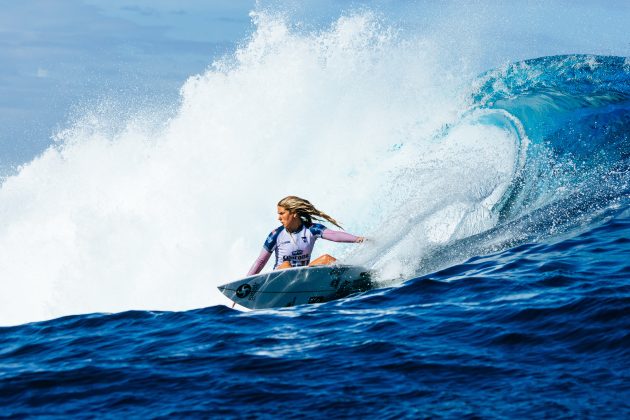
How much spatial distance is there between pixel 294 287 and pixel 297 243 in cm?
75

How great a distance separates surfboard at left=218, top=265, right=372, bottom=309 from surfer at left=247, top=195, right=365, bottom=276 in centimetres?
35

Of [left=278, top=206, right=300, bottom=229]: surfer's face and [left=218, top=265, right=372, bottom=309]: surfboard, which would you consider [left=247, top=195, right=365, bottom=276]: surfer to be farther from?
[left=218, top=265, right=372, bottom=309]: surfboard

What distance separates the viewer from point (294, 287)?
34.6 feet

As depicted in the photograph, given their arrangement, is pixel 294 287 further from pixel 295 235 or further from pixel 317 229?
pixel 317 229

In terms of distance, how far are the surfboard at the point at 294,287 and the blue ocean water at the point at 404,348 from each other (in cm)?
50

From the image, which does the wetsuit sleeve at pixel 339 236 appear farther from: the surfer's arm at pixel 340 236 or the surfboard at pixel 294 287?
the surfboard at pixel 294 287

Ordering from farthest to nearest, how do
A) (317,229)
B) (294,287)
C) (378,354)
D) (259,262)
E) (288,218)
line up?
(259,262)
(317,229)
(288,218)
(294,287)
(378,354)

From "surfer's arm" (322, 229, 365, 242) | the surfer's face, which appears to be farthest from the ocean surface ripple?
the surfer's face

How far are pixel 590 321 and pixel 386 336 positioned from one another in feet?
6.56

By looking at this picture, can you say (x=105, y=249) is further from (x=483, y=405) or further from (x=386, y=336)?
(x=483, y=405)

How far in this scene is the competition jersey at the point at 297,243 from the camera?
35.8ft

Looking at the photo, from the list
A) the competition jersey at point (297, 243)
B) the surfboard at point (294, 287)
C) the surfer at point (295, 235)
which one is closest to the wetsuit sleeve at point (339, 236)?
the surfer at point (295, 235)

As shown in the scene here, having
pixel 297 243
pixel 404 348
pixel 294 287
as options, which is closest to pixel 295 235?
pixel 297 243

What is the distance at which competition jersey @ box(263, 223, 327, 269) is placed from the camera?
1092 cm
